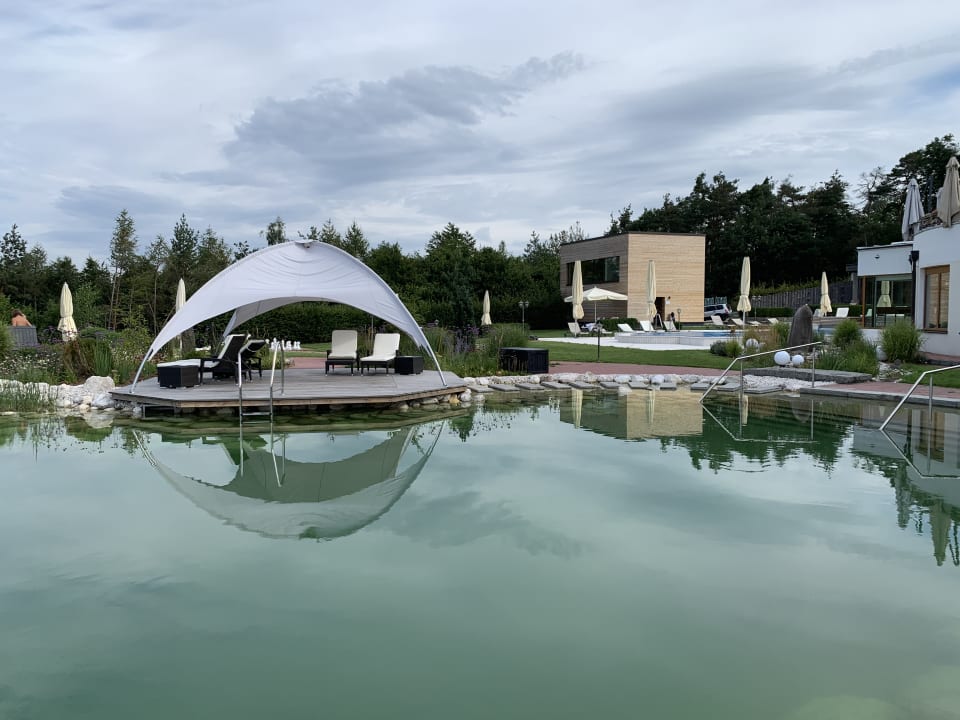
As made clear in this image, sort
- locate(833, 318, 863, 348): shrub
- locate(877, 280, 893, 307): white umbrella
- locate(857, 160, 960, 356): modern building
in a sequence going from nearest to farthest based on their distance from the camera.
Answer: locate(833, 318, 863, 348): shrub < locate(857, 160, 960, 356): modern building < locate(877, 280, 893, 307): white umbrella

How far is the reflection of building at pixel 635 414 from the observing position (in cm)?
947

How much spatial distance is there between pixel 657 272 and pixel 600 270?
11.4 ft

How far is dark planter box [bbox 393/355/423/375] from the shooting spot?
1354 cm

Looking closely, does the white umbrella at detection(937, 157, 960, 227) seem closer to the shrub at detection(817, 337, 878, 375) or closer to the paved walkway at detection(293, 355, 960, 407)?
the paved walkway at detection(293, 355, 960, 407)

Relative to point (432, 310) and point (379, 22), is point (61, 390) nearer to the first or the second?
point (379, 22)

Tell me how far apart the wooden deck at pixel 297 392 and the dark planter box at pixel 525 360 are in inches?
106

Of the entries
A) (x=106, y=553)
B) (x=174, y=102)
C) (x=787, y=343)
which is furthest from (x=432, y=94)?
(x=106, y=553)

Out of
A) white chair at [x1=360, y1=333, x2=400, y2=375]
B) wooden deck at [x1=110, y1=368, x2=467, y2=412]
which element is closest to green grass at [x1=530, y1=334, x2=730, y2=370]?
white chair at [x1=360, y1=333, x2=400, y2=375]

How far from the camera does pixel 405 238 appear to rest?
4609 centimetres

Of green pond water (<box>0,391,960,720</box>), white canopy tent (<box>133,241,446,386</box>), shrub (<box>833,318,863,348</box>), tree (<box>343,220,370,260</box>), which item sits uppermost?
tree (<box>343,220,370,260</box>)

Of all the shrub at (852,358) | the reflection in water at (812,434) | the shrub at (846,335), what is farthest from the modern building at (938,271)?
the reflection in water at (812,434)

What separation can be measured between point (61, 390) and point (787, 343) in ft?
47.6

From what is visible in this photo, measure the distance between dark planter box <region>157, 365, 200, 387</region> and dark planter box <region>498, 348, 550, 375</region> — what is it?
6.64 metres

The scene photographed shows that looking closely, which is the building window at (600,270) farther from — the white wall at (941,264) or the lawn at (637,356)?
the white wall at (941,264)
